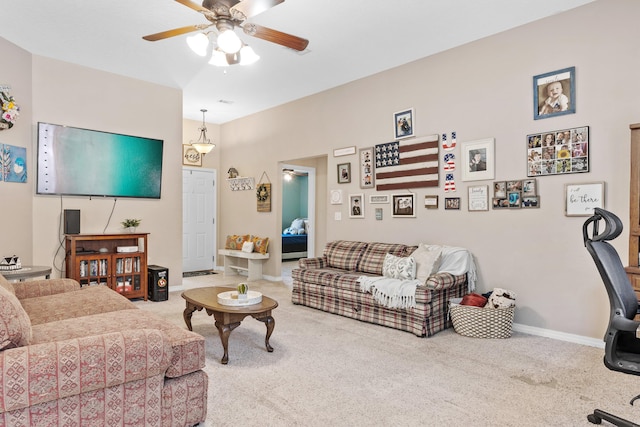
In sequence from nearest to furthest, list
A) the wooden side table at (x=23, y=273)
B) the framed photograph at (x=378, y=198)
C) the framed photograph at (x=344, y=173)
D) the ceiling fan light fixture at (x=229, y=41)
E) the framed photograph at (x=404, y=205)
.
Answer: the ceiling fan light fixture at (x=229, y=41), the wooden side table at (x=23, y=273), the framed photograph at (x=404, y=205), the framed photograph at (x=378, y=198), the framed photograph at (x=344, y=173)

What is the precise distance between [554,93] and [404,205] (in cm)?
195

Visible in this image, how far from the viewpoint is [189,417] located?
202 centimetres

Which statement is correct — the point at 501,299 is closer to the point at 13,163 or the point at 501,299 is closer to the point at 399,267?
the point at 399,267

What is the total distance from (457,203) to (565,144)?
1.16 meters

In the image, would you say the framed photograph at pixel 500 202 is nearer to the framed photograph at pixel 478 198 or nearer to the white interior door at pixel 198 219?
the framed photograph at pixel 478 198

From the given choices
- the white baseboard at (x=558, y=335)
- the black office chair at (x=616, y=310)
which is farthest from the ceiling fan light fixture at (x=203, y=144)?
the black office chair at (x=616, y=310)

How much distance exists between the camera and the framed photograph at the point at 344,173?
547 cm

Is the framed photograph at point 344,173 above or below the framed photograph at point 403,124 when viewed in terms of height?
below

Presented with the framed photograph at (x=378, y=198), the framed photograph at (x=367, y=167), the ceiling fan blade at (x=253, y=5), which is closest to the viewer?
the ceiling fan blade at (x=253, y=5)

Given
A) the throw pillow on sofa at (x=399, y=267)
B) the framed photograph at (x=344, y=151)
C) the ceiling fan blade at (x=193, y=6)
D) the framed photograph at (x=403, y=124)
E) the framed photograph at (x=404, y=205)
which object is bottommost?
the throw pillow on sofa at (x=399, y=267)

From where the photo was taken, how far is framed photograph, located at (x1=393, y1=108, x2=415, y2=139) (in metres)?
4.71

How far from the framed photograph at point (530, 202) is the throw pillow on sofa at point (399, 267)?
1221mm

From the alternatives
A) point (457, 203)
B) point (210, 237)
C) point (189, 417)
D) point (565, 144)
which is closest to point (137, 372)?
point (189, 417)

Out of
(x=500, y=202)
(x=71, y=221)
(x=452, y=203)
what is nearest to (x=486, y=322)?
(x=500, y=202)
